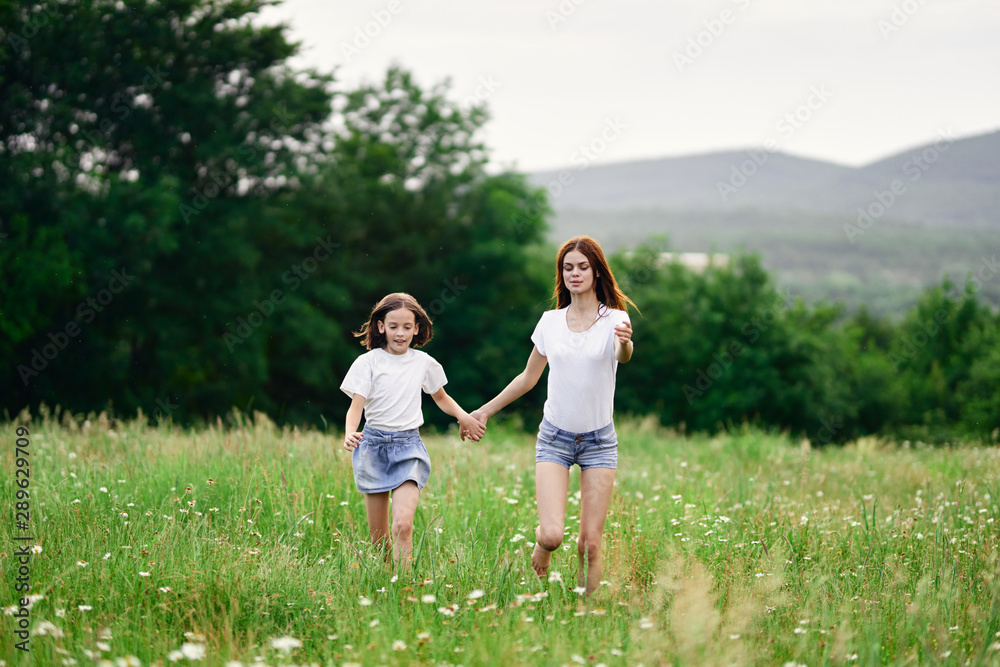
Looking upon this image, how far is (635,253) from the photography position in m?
44.6

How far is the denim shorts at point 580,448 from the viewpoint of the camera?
4449 millimetres

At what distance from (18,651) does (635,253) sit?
141ft

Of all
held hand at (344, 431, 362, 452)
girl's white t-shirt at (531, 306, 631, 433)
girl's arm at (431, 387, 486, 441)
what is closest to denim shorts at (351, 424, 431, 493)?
held hand at (344, 431, 362, 452)

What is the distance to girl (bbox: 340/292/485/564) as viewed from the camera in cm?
475

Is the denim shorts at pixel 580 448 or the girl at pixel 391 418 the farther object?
the girl at pixel 391 418

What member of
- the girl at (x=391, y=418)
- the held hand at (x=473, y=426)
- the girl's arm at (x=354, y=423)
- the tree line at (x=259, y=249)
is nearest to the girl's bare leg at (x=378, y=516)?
the girl at (x=391, y=418)

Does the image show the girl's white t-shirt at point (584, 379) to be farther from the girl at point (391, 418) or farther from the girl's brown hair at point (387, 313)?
the girl's brown hair at point (387, 313)

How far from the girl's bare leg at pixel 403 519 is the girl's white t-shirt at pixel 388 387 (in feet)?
1.24

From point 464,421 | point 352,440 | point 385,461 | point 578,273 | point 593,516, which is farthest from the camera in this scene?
point 464,421

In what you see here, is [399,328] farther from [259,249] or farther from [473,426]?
[259,249]

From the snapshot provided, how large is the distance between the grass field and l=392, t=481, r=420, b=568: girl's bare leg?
4.9 inches

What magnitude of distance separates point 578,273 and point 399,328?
1.17 m

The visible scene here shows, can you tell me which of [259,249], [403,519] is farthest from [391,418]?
[259,249]

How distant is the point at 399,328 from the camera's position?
191 inches
